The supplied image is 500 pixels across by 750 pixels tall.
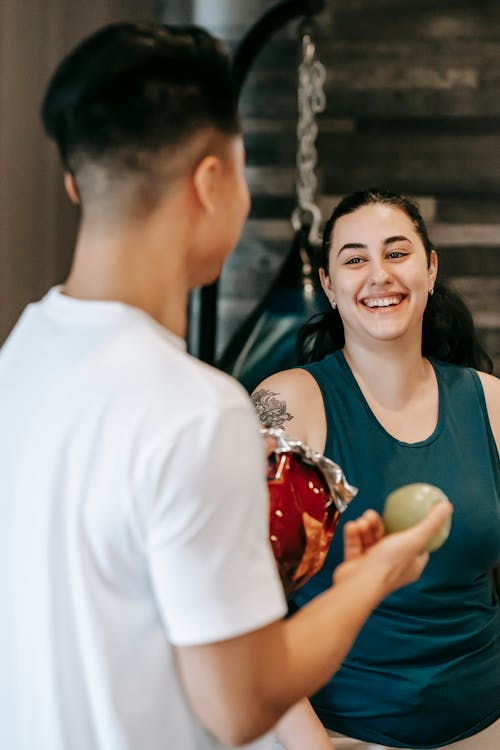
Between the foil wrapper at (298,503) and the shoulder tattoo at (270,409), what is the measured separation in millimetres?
512

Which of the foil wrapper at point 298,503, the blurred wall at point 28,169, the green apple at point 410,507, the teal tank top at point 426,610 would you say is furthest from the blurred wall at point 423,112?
the green apple at point 410,507

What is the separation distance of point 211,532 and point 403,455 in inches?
39.8

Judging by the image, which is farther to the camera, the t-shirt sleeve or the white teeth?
the white teeth

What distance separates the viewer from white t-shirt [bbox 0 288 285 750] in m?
0.68

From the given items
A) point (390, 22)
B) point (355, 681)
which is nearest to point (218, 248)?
point (355, 681)

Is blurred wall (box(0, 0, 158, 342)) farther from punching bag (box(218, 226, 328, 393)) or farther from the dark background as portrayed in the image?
the dark background

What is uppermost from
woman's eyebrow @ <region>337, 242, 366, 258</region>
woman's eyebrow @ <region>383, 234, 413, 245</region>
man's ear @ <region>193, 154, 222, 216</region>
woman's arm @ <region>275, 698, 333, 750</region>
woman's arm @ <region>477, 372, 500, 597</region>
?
man's ear @ <region>193, 154, 222, 216</region>

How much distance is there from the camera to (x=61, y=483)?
71 centimetres

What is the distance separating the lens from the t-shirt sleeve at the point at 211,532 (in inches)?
26.6

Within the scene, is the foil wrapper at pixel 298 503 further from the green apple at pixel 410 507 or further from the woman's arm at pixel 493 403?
the woman's arm at pixel 493 403

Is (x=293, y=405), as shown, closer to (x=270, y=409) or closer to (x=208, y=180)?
(x=270, y=409)

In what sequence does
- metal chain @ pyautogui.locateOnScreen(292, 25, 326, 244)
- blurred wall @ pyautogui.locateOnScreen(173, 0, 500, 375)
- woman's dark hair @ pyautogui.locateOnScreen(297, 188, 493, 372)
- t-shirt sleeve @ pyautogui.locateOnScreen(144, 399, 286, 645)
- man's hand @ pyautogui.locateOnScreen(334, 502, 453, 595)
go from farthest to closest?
1. blurred wall @ pyautogui.locateOnScreen(173, 0, 500, 375)
2. metal chain @ pyautogui.locateOnScreen(292, 25, 326, 244)
3. woman's dark hair @ pyautogui.locateOnScreen(297, 188, 493, 372)
4. man's hand @ pyautogui.locateOnScreen(334, 502, 453, 595)
5. t-shirt sleeve @ pyautogui.locateOnScreen(144, 399, 286, 645)

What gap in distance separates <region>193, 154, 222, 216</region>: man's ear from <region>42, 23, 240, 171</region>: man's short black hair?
0.02 m

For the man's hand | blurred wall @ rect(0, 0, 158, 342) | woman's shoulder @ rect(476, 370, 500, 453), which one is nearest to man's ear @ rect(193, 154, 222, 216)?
the man's hand
